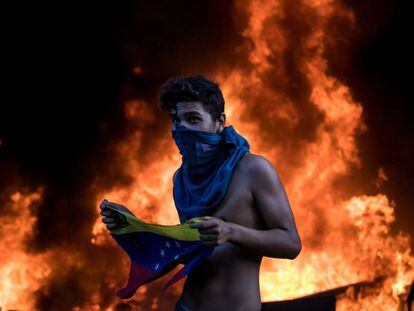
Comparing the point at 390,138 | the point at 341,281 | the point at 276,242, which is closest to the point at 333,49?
the point at 390,138

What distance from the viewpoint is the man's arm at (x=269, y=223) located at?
223 cm

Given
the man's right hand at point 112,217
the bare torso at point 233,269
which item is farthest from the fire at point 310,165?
the man's right hand at point 112,217

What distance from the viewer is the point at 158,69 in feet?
29.9

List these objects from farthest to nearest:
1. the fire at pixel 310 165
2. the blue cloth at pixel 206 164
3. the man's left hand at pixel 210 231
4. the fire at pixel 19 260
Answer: the fire at pixel 310 165 < the fire at pixel 19 260 < the blue cloth at pixel 206 164 < the man's left hand at pixel 210 231

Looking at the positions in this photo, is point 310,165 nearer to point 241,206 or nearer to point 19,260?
point 19,260

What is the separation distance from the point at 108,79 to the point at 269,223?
706 centimetres

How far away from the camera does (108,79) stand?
29.4ft

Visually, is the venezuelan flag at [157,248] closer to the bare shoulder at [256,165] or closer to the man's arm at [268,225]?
the man's arm at [268,225]

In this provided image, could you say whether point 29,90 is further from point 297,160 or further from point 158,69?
point 297,160

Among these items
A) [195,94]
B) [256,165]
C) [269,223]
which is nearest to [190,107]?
[195,94]

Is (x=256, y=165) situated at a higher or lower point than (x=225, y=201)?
higher

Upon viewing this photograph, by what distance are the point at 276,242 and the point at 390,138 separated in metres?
7.65


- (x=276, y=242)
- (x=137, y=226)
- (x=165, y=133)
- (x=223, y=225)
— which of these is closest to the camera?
(x=223, y=225)

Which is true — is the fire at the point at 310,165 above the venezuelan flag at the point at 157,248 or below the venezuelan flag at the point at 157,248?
above
